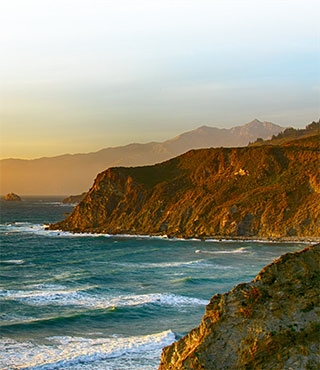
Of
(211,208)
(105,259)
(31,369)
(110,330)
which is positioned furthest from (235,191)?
(31,369)

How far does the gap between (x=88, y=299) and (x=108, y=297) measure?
1660mm

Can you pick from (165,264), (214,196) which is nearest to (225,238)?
(214,196)

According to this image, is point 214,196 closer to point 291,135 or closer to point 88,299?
point 88,299

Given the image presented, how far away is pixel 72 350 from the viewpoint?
86.6ft

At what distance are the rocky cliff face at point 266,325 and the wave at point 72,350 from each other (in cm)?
1244

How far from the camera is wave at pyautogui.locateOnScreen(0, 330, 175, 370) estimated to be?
24.5 m

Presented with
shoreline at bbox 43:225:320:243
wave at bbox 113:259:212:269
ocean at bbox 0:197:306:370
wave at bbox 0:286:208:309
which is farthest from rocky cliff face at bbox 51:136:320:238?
wave at bbox 0:286:208:309

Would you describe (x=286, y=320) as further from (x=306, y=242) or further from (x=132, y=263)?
(x=306, y=242)

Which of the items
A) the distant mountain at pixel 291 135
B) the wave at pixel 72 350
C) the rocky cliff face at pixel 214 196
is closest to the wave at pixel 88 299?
the wave at pixel 72 350

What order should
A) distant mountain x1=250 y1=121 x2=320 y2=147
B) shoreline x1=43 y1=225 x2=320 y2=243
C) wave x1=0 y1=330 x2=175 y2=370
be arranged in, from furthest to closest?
distant mountain x1=250 y1=121 x2=320 y2=147 → shoreline x1=43 y1=225 x2=320 y2=243 → wave x1=0 y1=330 x2=175 y2=370

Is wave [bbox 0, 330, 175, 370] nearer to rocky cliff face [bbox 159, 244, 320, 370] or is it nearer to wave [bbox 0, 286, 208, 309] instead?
wave [bbox 0, 286, 208, 309]

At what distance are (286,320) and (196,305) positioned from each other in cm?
2472

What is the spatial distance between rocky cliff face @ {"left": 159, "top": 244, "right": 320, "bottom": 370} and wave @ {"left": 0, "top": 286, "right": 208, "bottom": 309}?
79.6 feet

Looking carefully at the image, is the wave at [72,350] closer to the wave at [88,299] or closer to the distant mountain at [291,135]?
the wave at [88,299]
